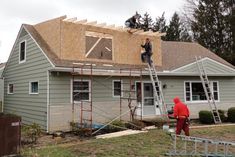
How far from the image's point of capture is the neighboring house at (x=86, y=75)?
15.0 metres

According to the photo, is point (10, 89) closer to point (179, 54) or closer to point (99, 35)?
point (99, 35)

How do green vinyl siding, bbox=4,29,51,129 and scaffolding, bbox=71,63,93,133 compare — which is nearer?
scaffolding, bbox=71,63,93,133

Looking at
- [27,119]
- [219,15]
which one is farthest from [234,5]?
[27,119]

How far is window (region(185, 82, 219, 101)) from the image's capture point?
19.7 meters

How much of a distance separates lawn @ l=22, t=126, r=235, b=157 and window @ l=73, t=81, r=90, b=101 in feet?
13.9

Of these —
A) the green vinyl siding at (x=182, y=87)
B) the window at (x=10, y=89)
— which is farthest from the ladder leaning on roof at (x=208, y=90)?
the window at (x=10, y=89)

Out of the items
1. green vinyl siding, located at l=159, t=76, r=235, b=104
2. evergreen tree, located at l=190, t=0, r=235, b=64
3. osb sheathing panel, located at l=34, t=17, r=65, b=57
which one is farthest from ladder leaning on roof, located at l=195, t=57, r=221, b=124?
evergreen tree, located at l=190, t=0, r=235, b=64

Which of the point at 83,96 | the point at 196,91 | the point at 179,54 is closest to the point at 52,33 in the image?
the point at 83,96

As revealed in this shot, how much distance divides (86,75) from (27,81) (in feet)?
13.3

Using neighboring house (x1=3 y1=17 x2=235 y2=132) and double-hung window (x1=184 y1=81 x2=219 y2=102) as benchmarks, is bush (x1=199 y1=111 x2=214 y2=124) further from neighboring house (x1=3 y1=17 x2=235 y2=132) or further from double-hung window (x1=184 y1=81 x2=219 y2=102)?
double-hung window (x1=184 y1=81 x2=219 y2=102)

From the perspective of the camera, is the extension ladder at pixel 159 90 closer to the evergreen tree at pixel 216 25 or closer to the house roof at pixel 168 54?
the house roof at pixel 168 54

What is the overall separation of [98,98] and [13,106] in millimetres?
6072

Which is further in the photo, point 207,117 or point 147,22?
point 147,22

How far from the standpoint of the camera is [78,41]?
53.1 feet
